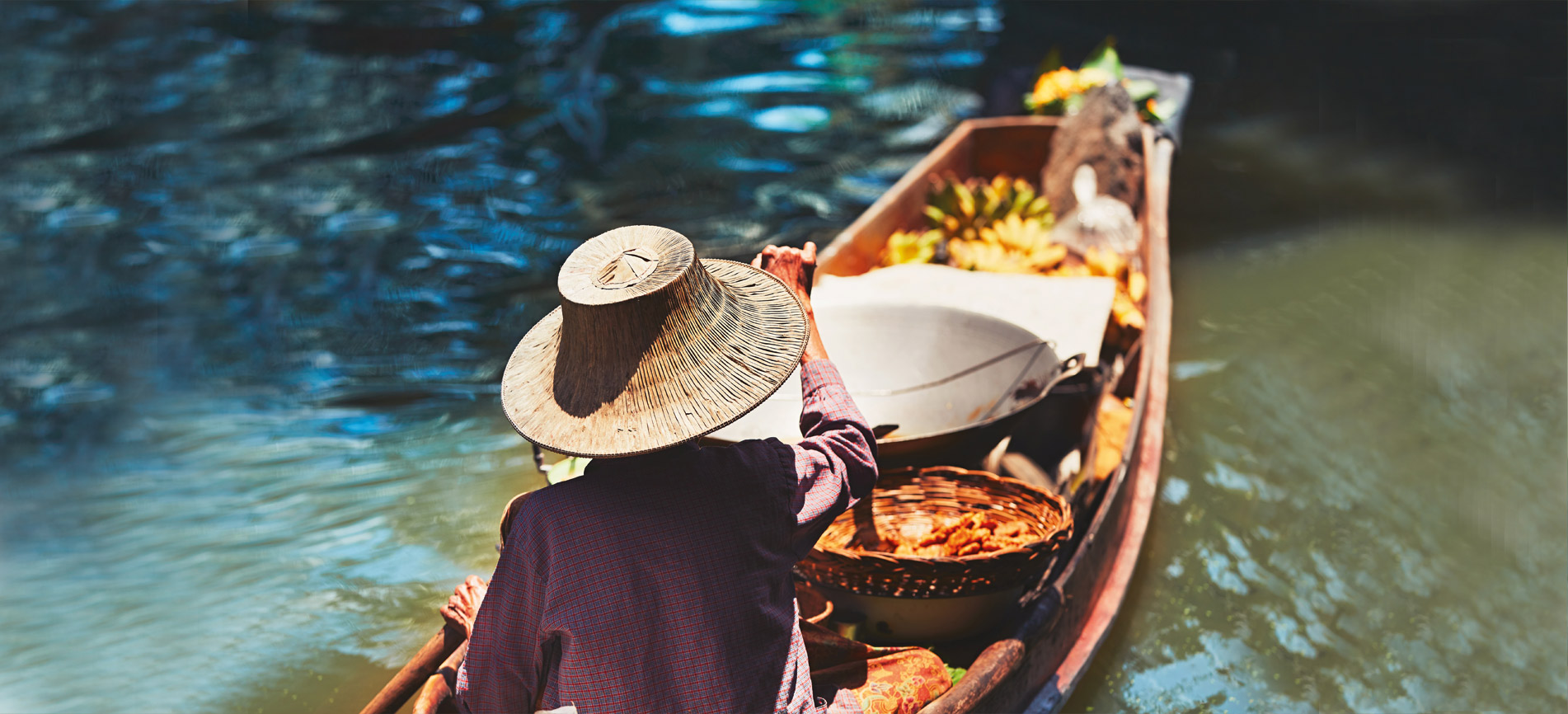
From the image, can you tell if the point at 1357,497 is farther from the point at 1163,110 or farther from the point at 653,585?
the point at 653,585

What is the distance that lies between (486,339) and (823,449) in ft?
11.8

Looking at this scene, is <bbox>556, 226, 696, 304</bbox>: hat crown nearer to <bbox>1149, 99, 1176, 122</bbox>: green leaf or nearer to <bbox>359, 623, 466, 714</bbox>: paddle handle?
<bbox>359, 623, 466, 714</bbox>: paddle handle

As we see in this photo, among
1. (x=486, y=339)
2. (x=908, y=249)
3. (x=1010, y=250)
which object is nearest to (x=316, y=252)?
(x=486, y=339)

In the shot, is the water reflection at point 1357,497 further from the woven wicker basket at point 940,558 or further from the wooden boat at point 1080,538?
the woven wicker basket at point 940,558

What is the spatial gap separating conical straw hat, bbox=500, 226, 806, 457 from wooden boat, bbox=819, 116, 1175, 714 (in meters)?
0.77

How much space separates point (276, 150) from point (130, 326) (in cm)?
163

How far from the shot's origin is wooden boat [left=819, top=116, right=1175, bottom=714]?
6.32ft

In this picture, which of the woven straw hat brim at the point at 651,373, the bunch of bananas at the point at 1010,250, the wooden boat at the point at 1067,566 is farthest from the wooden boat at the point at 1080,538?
the woven straw hat brim at the point at 651,373

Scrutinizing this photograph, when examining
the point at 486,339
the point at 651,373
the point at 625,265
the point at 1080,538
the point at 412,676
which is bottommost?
the point at 486,339

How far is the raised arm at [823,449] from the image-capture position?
139cm

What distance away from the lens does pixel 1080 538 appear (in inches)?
95.8

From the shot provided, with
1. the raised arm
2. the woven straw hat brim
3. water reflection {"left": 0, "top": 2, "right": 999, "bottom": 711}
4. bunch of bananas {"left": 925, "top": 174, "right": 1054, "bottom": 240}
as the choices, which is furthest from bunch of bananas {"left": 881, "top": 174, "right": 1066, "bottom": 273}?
the woven straw hat brim

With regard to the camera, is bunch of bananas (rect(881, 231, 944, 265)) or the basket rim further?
bunch of bananas (rect(881, 231, 944, 265))

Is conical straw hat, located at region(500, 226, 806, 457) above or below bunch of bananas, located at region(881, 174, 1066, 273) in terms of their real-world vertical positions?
above
